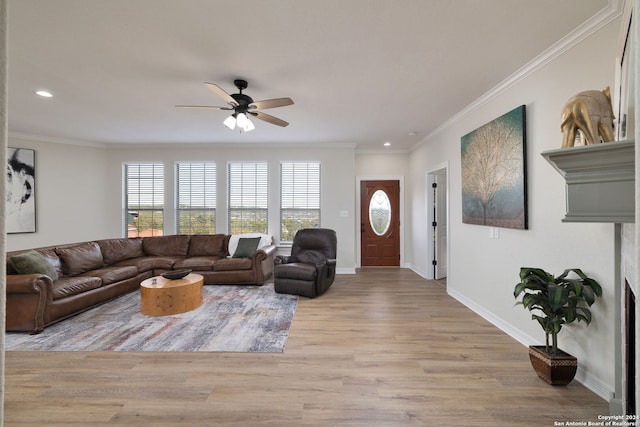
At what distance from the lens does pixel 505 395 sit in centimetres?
198

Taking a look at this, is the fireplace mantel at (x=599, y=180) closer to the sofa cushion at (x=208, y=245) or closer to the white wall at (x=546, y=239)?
the white wall at (x=546, y=239)

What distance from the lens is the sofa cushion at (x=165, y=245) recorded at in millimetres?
5320

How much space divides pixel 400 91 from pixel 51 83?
3926 mm

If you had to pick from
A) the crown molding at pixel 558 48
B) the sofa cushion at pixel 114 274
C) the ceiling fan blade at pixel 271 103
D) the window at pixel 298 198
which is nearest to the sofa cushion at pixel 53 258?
the sofa cushion at pixel 114 274

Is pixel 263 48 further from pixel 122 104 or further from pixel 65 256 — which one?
pixel 65 256

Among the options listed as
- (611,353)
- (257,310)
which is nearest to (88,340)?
(257,310)

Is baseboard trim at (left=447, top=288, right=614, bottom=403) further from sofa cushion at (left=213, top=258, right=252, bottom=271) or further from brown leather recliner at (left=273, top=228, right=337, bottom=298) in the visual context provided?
sofa cushion at (left=213, top=258, right=252, bottom=271)

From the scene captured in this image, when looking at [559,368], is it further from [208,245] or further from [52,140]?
[52,140]

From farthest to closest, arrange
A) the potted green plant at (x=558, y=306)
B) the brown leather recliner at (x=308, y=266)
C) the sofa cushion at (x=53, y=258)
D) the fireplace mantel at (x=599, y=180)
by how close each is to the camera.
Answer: the brown leather recliner at (x=308, y=266) → the sofa cushion at (x=53, y=258) → the potted green plant at (x=558, y=306) → the fireplace mantel at (x=599, y=180)

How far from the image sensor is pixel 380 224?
6445 millimetres

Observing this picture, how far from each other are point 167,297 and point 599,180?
405 cm

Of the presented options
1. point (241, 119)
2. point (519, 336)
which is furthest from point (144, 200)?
point (519, 336)

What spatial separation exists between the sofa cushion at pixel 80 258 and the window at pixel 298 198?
10.6 ft

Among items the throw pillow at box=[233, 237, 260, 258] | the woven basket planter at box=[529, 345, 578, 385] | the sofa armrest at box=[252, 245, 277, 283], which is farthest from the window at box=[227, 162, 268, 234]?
the woven basket planter at box=[529, 345, 578, 385]
